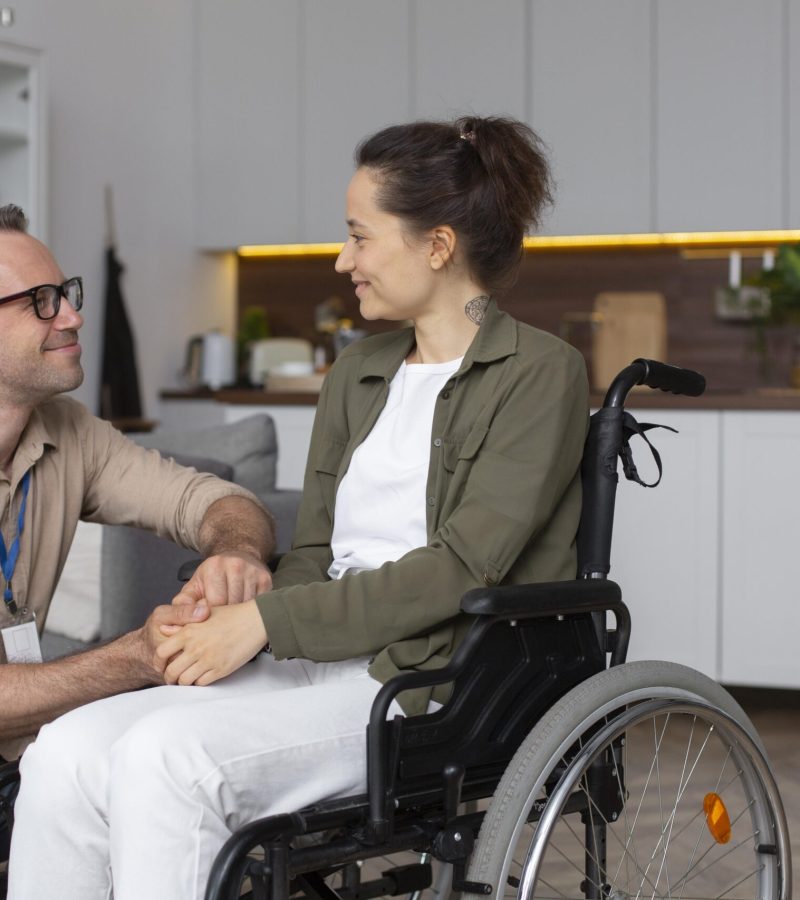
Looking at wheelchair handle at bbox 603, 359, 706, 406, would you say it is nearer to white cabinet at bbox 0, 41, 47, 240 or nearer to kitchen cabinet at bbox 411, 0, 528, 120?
white cabinet at bbox 0, 41, 47, 240

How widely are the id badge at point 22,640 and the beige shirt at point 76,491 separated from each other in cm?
2

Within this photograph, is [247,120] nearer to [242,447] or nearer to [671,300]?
[671,300]

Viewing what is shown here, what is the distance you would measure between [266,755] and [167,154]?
4.55 m

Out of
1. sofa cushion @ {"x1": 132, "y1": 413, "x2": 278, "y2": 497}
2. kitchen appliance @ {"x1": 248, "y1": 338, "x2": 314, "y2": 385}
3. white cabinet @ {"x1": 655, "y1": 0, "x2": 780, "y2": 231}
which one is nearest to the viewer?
sofa cushion @ {"x1": 132, "y1": 413, "x2": 278, "y2": 497}

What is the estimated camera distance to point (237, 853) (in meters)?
1.31

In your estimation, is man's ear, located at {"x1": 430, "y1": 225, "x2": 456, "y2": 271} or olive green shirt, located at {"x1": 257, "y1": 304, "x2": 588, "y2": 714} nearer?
olive green shirt, located at {"x1": 257, "y1": 304, "x2": 588, "y2": 714}

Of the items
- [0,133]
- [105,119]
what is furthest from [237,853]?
[105,119]

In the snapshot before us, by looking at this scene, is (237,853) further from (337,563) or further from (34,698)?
(337,563)

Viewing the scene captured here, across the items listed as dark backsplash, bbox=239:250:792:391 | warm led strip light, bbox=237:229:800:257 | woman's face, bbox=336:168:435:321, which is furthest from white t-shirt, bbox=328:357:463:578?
dark backsplash, bbox=239:250:792:391

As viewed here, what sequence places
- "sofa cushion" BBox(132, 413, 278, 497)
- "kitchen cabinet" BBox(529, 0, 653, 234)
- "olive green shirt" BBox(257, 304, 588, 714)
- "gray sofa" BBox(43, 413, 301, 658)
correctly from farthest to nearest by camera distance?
"kitchen cabinet" BBox(529, 0, 653, 234)
"sofa cushion" BBox(132, 413, 278, 497)
"gray sofa" BBox(43, 413, 301, 658)
"olive green shirt" BBox(257, 304, 588, 714)

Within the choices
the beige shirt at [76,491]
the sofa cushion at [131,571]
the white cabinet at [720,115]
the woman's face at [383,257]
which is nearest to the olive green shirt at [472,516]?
the woman's face at [383,257]

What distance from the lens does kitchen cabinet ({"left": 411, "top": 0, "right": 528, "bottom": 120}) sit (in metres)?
5.06

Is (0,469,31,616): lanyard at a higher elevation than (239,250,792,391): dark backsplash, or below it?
below

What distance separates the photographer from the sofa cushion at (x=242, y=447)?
3127 mm
